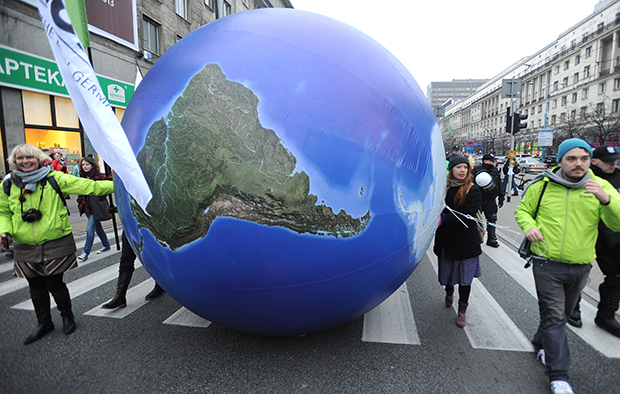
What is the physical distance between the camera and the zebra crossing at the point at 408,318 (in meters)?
3.43

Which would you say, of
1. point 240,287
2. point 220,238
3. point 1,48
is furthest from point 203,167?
point 1,48

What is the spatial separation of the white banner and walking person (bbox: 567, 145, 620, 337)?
4292 millimetres

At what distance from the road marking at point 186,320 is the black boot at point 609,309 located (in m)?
4.22

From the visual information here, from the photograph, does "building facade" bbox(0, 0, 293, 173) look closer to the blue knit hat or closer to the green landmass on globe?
the green landmass on globe

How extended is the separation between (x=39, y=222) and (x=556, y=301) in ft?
15.4

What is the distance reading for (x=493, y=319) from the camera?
3.95 metres

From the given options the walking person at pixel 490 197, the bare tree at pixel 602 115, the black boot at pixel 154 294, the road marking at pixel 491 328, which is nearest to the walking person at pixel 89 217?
the black boot at pixel 154 294

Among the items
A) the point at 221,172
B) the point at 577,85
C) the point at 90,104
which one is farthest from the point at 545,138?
the point at 577,85

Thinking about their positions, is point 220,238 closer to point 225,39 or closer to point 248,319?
point 248,319

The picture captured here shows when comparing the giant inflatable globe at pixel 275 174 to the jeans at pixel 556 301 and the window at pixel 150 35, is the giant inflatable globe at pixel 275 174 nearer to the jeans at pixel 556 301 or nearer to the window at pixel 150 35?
the jeans at pixel 556 301

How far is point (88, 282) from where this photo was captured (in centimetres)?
515

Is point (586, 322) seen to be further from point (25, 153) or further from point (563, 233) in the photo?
point (25, 153)

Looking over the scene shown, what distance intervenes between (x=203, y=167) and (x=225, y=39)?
1.04 meters

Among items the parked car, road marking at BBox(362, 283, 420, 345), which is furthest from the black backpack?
the parked car
